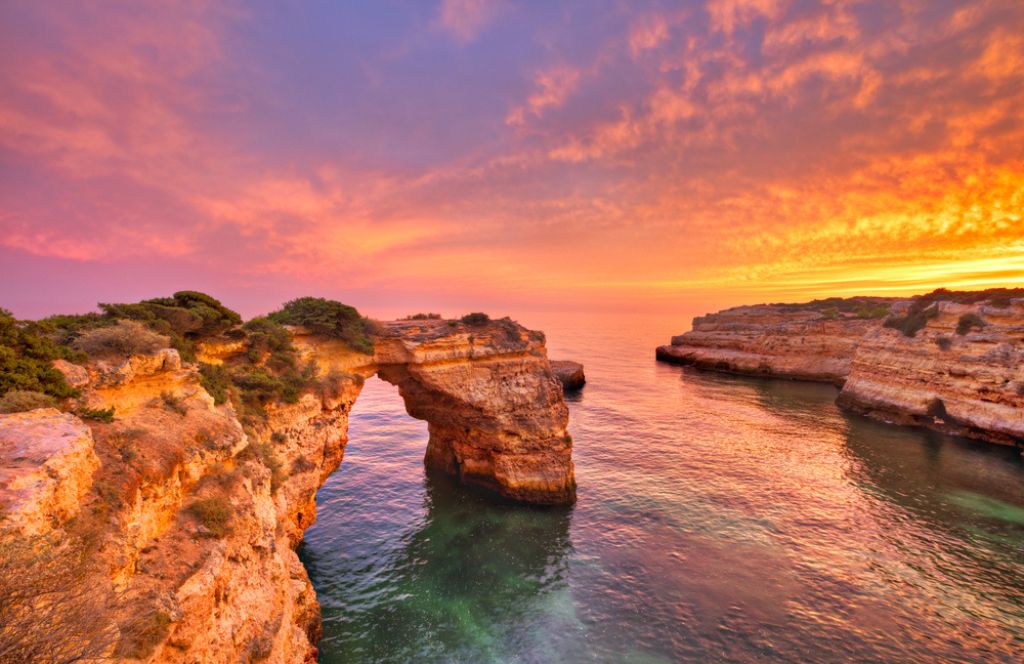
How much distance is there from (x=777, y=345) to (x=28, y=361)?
74.2 m

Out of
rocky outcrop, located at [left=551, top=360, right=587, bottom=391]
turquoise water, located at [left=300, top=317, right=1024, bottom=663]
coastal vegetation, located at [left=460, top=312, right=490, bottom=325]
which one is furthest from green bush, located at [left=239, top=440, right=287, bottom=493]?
rocky outcrop, located at [left=551, top=360, right=587, bottom=391]

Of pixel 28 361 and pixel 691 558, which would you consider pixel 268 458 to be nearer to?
pixel 28 361

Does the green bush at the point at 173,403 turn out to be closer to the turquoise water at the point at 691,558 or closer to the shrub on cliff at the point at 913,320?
the turquoise water at the point at 691,558

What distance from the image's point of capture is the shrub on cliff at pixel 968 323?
3397cm

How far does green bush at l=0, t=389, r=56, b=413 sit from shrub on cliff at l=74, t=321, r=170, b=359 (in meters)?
2.66

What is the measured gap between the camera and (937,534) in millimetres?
19062

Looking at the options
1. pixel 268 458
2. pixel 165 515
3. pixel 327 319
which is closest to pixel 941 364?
pixel 327 319

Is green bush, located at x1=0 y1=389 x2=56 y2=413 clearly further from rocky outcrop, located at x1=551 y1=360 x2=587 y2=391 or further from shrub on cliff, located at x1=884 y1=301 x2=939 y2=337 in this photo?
shrub on cliff, located at x1=884 y1=301 x2=939 y2=337

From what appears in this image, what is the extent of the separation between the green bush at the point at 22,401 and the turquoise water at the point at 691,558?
36.3ft

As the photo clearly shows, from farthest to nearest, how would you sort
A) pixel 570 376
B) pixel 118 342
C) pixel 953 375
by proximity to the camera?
pixel 570 376, pixel 953 375, pixel 118 342

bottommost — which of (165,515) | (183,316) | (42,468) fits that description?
(165,515)

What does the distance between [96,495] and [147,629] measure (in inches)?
99.5

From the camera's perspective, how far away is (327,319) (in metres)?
19.0

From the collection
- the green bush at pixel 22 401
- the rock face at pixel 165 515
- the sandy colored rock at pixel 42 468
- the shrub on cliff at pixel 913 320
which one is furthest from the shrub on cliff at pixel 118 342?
the shrub on cliff at pixel 913 320
